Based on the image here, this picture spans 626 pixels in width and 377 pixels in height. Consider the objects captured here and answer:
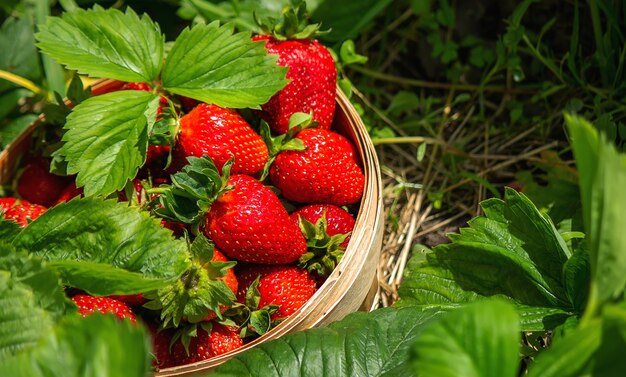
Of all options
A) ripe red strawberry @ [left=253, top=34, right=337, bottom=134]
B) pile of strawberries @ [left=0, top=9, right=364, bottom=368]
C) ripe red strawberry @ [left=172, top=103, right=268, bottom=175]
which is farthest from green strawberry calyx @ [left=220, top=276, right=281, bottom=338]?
ripe red strawberry @ [left=253, top=34, right=337, bottom=134]

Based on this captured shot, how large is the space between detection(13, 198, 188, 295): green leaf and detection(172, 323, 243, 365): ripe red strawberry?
185 mm

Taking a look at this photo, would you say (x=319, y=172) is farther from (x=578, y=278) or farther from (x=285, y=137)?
(x=578, y=278)

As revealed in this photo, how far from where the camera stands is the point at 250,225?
50.8 inches

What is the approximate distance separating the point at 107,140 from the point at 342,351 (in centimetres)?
59

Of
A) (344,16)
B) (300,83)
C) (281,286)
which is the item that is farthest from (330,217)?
(344,16)

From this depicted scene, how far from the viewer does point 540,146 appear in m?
1.86

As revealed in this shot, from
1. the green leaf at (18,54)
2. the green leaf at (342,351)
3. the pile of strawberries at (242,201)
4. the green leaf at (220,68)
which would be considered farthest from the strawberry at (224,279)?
the green leaf at (18,54)

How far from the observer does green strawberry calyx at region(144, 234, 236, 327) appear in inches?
48.8

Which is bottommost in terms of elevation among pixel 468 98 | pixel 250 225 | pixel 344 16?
pixel 250 225

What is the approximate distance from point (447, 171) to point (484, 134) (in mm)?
155

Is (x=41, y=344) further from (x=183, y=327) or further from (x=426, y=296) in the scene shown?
(x=426, y=296)

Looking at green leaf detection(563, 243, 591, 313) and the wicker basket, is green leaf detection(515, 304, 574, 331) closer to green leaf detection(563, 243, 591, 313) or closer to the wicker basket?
green leaf detection(563, 243, 591, 313)

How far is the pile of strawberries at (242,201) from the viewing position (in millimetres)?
1286

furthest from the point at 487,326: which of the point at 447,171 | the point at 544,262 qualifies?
the point at 447,171
